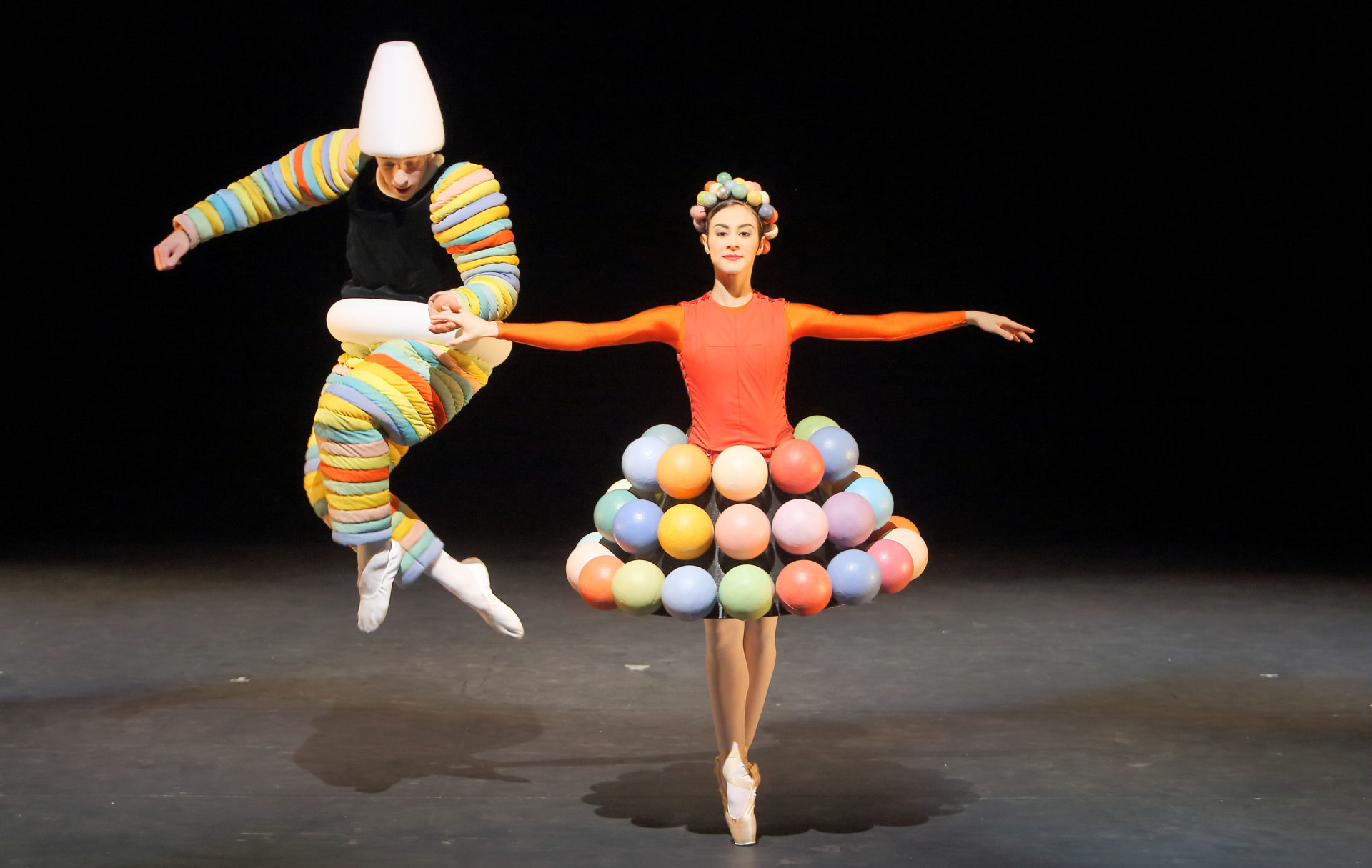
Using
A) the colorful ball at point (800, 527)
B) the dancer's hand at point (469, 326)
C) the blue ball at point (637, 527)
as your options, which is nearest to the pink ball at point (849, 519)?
the colorful ball at point (800, 527)

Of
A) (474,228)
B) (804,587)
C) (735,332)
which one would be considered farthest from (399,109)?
(804,587)

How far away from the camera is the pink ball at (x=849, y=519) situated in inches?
140

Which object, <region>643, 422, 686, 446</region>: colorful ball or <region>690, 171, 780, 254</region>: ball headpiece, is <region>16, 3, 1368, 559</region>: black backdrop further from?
<region>690, 171, 780, 254</region>: ball headpiece

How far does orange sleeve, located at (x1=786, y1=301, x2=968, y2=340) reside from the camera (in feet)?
11.8

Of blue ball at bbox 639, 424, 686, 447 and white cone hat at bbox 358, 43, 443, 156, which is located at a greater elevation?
white cone hat at bbox 358, 43, 443, 156

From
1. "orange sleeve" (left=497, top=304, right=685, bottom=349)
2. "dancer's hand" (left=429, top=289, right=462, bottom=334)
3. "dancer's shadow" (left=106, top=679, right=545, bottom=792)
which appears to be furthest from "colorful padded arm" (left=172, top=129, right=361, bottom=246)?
"dancer's shadow" (left=106, top=679, right=545, bottom=792)

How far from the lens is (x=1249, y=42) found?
688 cm

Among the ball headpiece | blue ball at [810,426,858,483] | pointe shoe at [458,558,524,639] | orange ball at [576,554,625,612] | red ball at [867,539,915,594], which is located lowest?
pointe shoe at [458,558,524,639]

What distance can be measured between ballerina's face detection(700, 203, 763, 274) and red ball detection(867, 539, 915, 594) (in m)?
0.63

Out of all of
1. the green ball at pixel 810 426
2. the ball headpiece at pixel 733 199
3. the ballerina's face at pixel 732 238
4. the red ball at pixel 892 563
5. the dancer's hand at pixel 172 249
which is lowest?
the red ball at pixel 892 563

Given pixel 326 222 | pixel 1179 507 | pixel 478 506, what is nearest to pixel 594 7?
pixel 326 222

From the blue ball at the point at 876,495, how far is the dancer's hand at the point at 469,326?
0.81 metres

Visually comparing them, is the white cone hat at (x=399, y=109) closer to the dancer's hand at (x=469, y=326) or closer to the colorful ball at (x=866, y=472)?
the dancer's hand at (x=469, y=326)

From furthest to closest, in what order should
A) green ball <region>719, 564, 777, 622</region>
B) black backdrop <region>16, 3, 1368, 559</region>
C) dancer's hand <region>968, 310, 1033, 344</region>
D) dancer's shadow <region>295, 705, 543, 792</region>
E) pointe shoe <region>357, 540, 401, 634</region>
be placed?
black backdrop <region>16, 3, 1368, 559</region> < dancer's shadow <region>295, 705, 543, 792</region> < pointe shoe <region>357, 540, 401, 634</region> < dancer's hand <region>968, 310, 1033, 344</region> < green ball <region>719, 564, 777, 622</region>
